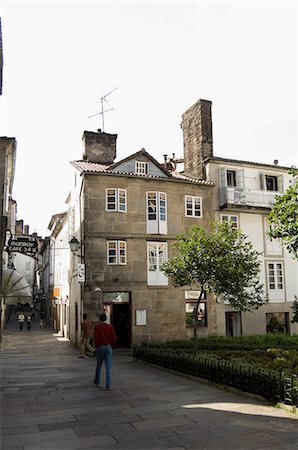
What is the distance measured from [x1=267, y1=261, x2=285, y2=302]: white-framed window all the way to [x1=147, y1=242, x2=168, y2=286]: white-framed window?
23.3ft

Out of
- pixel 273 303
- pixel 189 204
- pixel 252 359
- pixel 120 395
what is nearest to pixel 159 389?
pixel 120 395

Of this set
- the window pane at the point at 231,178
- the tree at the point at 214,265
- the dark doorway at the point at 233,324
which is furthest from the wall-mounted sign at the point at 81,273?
the window pane at the point at 231,178

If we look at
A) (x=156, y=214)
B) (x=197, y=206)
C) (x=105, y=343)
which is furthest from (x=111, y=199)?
(x=105, y=343)

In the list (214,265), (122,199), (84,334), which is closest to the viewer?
(214,265)

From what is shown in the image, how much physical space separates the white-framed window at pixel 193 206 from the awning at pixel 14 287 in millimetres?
9995

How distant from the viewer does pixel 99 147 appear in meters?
27.0

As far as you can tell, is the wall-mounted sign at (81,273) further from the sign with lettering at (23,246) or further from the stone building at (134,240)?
the sign with lettering at (23,246)

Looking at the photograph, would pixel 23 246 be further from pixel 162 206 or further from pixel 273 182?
pixel 273 182

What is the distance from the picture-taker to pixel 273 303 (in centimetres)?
2653

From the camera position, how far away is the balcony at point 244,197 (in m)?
25.8

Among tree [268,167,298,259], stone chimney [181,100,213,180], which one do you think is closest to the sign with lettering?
tree [268,167,298,259]

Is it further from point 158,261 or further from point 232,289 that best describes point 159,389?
point 158,261

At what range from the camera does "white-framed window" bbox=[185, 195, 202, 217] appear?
25.4 meters

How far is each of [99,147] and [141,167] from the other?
11.9ft
